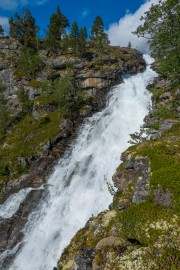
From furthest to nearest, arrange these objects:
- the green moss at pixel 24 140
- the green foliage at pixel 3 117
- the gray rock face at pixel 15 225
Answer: the green foliage at pixel 3 117, the green moss at pixel 24 140, the gray rock face at pixel 15 225

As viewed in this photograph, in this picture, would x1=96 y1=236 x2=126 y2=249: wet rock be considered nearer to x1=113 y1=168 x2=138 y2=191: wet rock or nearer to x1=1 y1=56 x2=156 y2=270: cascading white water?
x1=113 y1=168 x2=138 y2=191: wet rock

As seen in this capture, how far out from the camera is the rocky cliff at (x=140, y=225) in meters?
10.3

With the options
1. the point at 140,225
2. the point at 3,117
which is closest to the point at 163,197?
the point at 140,225

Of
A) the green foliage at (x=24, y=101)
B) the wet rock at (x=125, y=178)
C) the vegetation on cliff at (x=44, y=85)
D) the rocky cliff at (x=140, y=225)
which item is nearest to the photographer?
the rocky cliff at (x=140, y=225)

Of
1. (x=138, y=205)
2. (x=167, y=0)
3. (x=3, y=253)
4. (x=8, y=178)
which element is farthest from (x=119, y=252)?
(x=8, y=178)

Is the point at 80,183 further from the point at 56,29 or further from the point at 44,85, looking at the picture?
the point at 56,29

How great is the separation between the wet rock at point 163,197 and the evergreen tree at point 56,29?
248ft

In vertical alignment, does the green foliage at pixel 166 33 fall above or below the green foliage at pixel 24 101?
above

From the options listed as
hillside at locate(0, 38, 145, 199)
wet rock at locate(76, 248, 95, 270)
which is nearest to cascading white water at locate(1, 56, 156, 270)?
hillside at locate(0, 38, 145, 199)

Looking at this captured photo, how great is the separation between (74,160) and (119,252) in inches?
1211

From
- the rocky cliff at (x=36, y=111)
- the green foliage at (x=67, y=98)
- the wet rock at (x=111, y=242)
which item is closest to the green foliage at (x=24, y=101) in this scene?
the rocky cliff at (x=36, y=111)

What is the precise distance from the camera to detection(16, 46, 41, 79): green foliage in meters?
70.5

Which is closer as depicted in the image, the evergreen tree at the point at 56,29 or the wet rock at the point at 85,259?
the wet rock at the point at 85,259

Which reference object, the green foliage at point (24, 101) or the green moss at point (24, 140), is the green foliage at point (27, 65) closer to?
the green foliage at point (24, 101)
